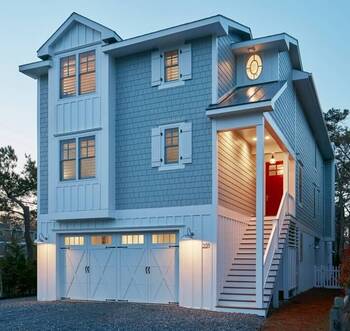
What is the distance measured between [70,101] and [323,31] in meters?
18.5

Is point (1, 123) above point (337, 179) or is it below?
above

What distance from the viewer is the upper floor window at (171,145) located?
14.1 m

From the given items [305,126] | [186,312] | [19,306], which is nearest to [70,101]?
[19,306]

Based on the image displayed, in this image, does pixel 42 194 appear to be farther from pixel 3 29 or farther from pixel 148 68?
pixel 3 29

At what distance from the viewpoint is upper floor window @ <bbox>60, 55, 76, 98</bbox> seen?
51.7 ft

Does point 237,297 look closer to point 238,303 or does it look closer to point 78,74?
point 238,303

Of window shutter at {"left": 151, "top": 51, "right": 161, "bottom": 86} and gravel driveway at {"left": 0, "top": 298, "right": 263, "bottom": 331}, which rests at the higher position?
window shutter at {"left": 151, "top": 51, "right": 161, "bottom": 86}

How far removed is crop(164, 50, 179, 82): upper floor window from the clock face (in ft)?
8.22

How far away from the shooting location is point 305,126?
2167cm

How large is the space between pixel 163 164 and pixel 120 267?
3.40 metres

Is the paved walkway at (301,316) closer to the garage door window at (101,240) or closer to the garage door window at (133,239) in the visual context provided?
the garage door window at (133,239)

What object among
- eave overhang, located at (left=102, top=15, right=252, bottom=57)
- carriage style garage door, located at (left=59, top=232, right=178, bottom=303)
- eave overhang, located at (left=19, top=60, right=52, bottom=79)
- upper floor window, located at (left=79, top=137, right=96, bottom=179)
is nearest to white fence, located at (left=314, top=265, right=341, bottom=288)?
carriage style garage door, located at (left=59, top=232, right=178, bottom=303)

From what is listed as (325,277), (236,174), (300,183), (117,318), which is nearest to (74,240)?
(117,318)

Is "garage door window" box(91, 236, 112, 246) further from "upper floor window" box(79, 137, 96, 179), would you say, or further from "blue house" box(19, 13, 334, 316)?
"upper floor window" box(79, 137, 96, 179)
